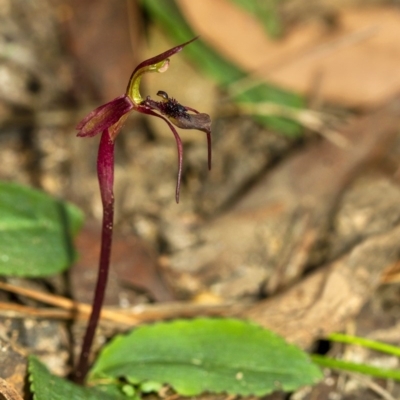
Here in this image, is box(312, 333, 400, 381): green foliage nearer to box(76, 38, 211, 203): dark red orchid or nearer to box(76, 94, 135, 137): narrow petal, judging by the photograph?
box(76, 38, 211, 203): dark red orchid

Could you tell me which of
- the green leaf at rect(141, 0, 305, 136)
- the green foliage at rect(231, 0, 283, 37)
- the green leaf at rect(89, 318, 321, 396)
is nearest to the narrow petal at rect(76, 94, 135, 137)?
the green leaf at rect(89, 318, 321, 396)

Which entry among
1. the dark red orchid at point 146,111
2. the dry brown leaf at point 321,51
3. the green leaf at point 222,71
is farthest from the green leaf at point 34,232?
the dry brown leaf at point 321,51

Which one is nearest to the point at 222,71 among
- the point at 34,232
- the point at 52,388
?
the point at 34,232

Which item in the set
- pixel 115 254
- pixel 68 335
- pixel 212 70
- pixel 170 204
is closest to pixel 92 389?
pixel 68 335

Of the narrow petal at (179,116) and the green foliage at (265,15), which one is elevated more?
the green foliage at (265,15)

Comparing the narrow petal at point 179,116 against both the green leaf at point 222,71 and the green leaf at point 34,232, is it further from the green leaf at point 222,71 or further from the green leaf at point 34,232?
the green leaf at point 222,71

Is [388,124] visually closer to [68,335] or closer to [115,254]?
[115,254]
